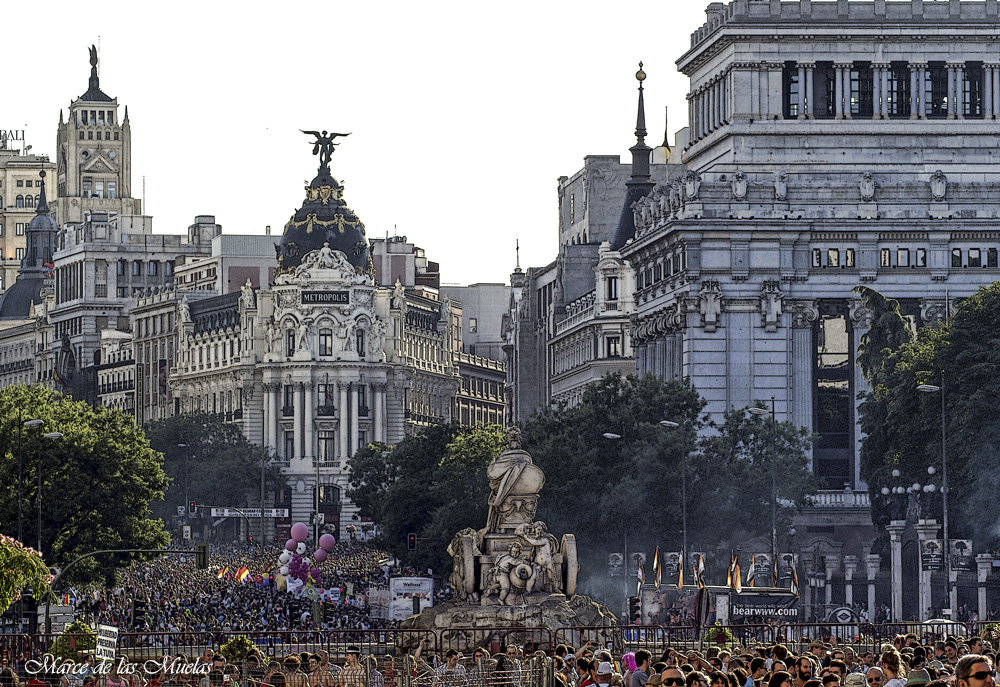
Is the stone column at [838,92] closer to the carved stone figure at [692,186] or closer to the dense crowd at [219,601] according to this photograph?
the carved stone figure at [692,186]

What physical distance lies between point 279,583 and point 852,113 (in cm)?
3569

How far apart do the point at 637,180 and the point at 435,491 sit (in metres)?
49.9

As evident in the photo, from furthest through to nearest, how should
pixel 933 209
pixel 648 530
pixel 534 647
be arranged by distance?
pixel 933 209 → pixel 648 530 → pixel 534 647

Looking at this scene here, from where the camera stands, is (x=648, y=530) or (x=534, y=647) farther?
(x=648, y=530)

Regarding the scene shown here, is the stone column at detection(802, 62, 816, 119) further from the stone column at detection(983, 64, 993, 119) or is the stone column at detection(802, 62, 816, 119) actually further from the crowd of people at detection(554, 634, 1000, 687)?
the crowd of people at detection(554, 634, 1000, 687)

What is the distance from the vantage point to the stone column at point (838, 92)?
470ft

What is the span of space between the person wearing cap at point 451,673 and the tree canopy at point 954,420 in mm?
55401

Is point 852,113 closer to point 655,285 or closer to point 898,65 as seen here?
point 898,65

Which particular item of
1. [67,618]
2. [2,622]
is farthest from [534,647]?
[2,622]

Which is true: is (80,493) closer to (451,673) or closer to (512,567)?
(512,567)

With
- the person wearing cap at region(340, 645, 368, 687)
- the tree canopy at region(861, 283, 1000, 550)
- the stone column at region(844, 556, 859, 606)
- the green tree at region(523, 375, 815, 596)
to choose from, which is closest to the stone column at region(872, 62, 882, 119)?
the green tree at region(523, 375, 815, 596)

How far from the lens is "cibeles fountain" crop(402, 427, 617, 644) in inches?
2461

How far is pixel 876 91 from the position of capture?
470 ft

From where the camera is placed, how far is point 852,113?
144 meters
